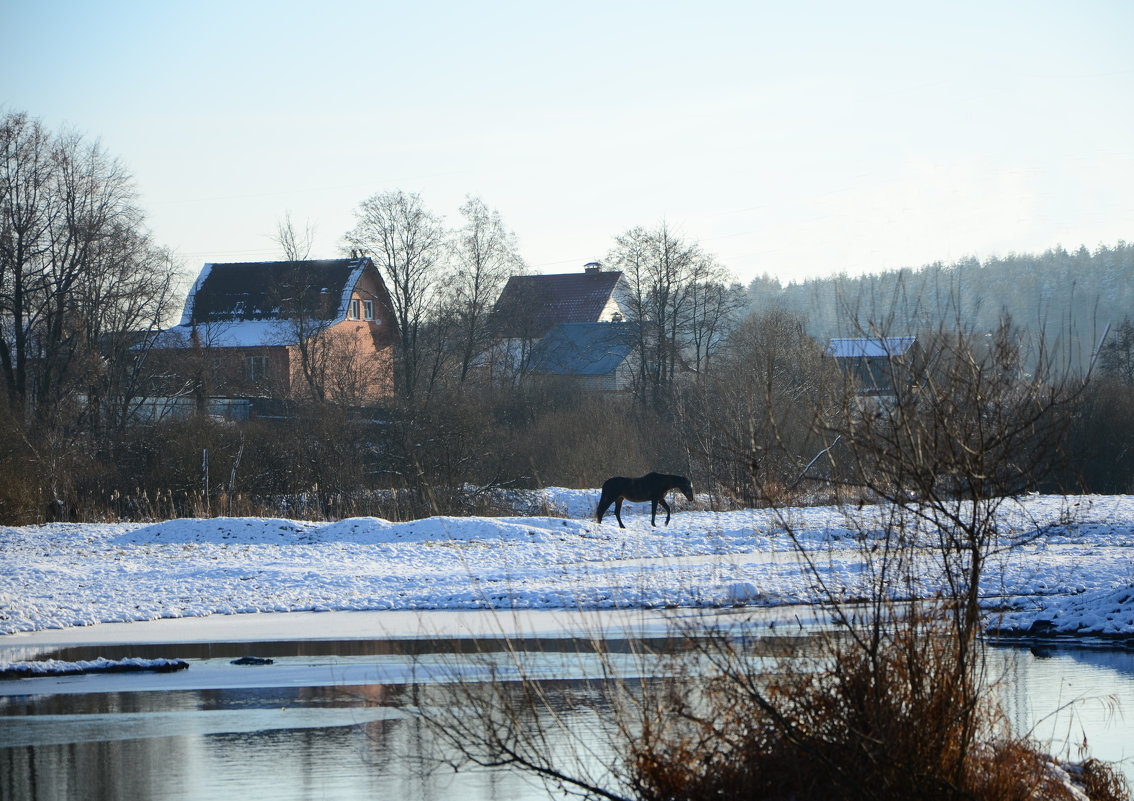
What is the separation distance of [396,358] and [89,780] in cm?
4787

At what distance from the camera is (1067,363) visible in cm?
693

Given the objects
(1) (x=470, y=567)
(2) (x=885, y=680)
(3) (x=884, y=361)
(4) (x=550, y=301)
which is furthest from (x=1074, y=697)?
(4) (x=550, y=301)

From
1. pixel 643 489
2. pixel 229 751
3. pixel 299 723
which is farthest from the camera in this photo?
pixel 643 489

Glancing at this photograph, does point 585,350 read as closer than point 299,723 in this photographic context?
No

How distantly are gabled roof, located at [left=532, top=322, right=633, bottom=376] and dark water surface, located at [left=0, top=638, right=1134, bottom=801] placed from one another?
45.6m

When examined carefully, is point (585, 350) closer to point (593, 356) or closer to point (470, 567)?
point (593, 356)

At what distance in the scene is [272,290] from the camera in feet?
186

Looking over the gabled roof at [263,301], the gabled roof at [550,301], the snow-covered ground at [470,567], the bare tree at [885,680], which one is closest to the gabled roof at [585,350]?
the gabled roof at [550,301]

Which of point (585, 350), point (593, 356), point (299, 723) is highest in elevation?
point (585, 350)

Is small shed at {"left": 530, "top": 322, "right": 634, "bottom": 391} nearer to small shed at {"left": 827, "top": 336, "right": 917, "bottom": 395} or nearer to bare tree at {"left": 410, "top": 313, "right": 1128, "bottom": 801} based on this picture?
small shed at {"left": 827, "top": 336, "right": 917, "bottom": 395}

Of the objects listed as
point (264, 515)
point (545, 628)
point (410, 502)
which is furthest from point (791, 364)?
point (545, 628)

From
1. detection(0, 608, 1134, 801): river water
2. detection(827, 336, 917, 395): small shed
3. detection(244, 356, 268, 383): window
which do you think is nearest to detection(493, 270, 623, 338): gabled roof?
detection(244, 356, 268, 383): window

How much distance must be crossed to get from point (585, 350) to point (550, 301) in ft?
21.2

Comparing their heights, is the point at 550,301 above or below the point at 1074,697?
above
